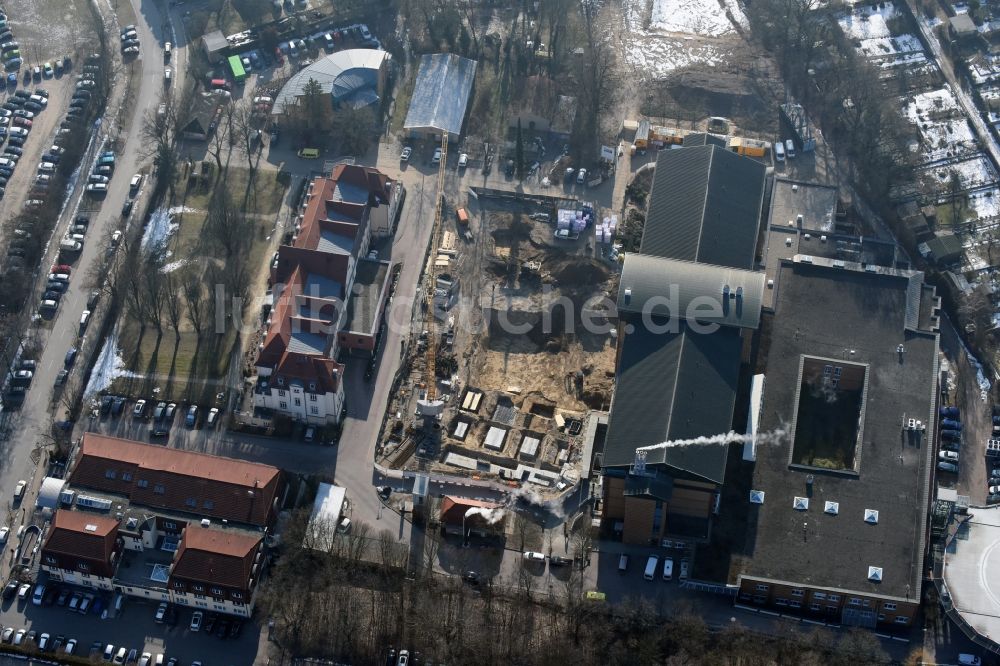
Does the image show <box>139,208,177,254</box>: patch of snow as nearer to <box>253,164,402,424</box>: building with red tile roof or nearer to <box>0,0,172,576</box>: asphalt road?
<box>0,0,172,576</box>: asphalt road

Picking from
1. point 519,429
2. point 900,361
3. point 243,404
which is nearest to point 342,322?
point 243,404

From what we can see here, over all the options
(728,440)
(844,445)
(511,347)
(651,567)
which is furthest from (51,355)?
(844,445)

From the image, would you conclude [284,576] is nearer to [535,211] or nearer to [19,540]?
[19,540]

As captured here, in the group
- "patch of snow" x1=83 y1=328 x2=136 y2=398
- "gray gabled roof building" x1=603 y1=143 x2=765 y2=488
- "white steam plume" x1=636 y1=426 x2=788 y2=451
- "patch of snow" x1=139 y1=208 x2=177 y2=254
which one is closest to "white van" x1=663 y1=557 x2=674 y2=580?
"gray gabled roof building" x1=603 y1=143 x2=765 y2=488

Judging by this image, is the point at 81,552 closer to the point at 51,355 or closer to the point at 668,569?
the point at 51,355

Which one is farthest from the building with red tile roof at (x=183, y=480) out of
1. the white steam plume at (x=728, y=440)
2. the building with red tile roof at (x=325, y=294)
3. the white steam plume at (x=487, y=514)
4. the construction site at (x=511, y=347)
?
the white steam plume at (x=728, y=440)

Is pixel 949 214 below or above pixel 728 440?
above
